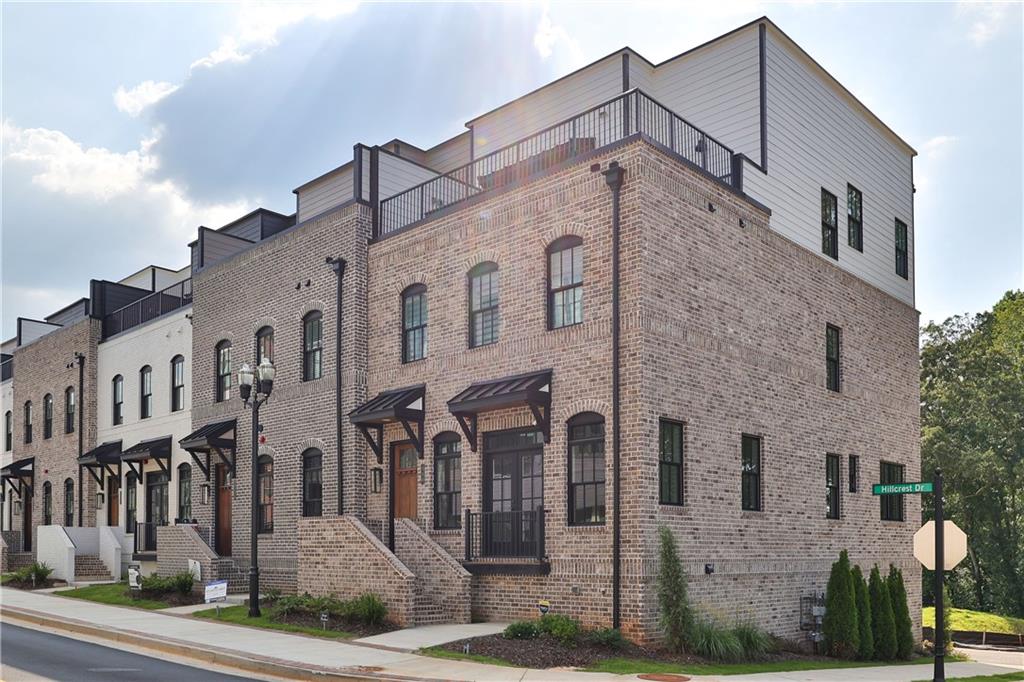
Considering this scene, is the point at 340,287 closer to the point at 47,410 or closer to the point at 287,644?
the point at 287,644

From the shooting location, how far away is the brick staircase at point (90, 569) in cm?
3353

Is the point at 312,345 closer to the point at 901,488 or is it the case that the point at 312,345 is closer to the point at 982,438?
the point at 901,488

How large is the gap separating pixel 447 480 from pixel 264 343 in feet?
27.1

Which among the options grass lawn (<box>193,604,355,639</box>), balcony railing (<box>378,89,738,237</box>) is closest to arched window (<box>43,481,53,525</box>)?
grass lawn (<box>193,604,355,639</box>)

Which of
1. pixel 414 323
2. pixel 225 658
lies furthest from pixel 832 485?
pixel 225 658

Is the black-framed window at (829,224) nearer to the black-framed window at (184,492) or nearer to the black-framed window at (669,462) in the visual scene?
the black-framed window at (669,462)

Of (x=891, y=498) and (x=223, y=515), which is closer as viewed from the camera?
(x=891, y=498)

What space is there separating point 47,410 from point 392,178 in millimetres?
21866

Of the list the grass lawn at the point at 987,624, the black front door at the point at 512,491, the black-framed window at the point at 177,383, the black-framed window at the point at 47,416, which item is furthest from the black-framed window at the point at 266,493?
the grass lawn at the point at 987,624

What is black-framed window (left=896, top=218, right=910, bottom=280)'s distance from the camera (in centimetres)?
3066

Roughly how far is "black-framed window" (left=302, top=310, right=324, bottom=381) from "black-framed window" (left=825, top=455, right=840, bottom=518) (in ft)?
40.7

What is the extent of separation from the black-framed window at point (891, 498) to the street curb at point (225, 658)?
16.8m

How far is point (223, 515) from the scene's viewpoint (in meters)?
29.6

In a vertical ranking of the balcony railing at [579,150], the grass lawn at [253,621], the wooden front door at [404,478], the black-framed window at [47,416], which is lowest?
the grass lawn at [253,621]
